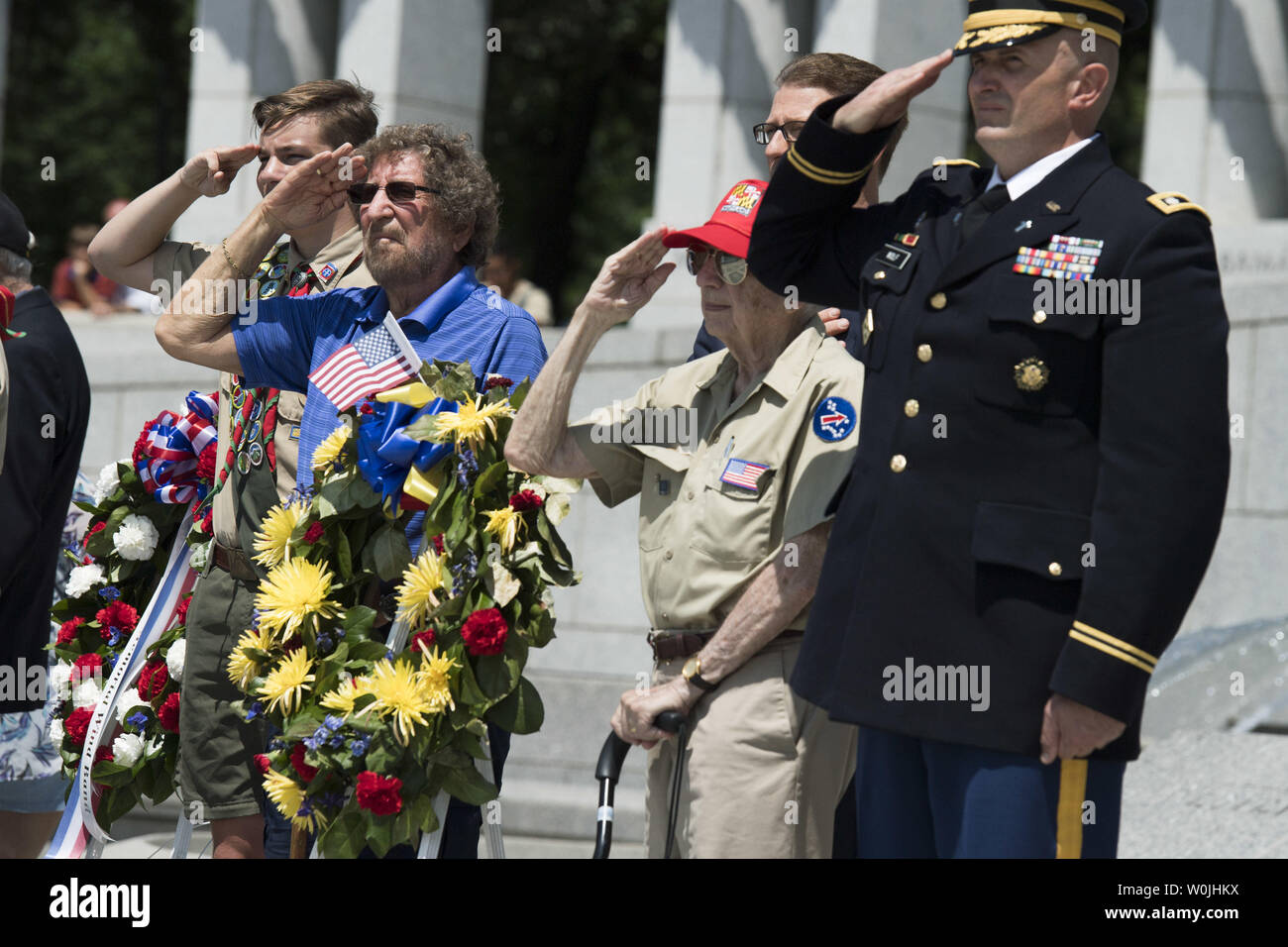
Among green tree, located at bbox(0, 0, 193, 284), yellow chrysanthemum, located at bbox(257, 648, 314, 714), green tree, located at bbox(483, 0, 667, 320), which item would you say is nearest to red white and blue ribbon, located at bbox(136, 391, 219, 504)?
yellow chrysanthemum, located at bbox(257, 648, 314, 714)

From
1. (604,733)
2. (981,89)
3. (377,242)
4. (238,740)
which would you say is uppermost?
(981,89)

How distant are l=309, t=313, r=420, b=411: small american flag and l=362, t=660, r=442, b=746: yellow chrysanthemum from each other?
0.73m

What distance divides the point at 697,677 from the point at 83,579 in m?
2.60

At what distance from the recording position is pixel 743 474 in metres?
3.99

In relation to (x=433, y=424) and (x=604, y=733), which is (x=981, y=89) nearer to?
(x=433, y=424)

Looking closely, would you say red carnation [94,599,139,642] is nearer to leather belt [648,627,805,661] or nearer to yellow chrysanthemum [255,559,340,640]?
yellow chrysanthemum [255,559,340,640]

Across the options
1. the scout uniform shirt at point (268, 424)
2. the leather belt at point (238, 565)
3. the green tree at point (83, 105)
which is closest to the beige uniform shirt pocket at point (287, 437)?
the scout uniform shirt at point (268, 424)

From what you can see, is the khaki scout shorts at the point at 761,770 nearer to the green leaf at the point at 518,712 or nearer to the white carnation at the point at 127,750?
the green leaf at the point at 518,712

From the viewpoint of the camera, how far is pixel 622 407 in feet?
14.1

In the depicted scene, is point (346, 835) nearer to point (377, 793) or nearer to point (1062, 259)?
point (377, 793)
